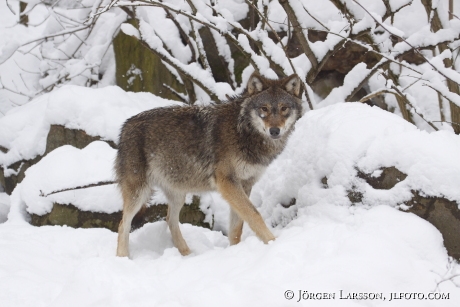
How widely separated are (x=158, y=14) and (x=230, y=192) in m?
5.84

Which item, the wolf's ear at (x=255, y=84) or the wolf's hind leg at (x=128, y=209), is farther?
the wolf's hind leg at (x=128, y=209)

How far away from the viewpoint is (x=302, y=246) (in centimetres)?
360

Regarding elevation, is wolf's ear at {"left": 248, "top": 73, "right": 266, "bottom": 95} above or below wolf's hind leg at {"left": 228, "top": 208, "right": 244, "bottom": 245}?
above

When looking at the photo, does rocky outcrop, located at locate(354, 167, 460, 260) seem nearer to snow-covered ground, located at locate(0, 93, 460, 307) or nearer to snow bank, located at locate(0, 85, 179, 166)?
snow-covered ground, located at locate(0, 93, 460, 307)

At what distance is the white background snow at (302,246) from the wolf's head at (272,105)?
16.6 inches

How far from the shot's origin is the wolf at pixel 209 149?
4.63 m

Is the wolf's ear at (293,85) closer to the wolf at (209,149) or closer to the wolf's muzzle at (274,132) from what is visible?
the wolf at (209,149)

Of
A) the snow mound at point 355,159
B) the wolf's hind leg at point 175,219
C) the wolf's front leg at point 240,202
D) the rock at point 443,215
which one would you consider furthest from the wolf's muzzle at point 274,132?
the wolf's hind leg at point 175,219

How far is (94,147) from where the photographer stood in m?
7.11

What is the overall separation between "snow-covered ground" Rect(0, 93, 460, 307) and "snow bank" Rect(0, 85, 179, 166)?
2.52m

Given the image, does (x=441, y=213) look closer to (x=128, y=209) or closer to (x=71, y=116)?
(x=128, y=209)

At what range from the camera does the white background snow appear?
3145mm

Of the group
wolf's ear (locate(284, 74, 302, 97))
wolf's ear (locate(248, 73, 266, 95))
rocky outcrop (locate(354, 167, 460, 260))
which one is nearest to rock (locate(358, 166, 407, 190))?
rocky outcrop (locate(354, 167, 460, 260))

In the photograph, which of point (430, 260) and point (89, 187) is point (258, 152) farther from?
point (89, 187)
